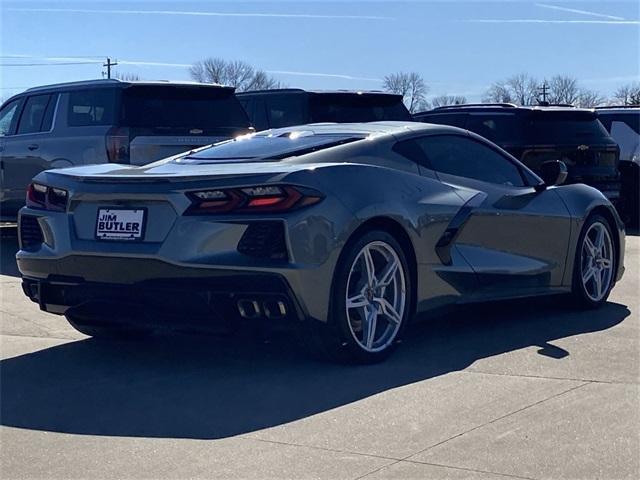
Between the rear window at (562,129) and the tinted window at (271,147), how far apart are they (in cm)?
697

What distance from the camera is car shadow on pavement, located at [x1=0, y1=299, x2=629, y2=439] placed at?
4660 millimetres

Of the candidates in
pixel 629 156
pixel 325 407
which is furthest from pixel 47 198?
pixel 629 156

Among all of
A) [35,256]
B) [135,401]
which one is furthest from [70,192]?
[135,401]

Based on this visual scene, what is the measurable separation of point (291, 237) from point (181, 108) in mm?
5693

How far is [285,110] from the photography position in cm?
1293

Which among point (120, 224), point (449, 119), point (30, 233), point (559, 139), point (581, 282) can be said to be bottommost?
point (581, 282)

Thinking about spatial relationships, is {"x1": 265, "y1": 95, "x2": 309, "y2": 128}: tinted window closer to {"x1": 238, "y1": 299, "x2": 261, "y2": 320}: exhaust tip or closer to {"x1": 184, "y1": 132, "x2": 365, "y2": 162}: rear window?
{"x1": 184, "y1": 132, "x2": 365, "y2": 162}: rear window

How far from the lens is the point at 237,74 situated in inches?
2621

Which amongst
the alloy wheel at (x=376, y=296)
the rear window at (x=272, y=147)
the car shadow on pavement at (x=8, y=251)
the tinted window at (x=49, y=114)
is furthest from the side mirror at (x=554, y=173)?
the tinted window at (x=49, y=114)

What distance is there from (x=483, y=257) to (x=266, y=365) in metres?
1.68

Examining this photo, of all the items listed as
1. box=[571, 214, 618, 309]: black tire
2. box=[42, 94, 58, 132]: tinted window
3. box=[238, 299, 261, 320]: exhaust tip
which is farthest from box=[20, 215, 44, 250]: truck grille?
box=[42, 94, 58, 132]: tinted window

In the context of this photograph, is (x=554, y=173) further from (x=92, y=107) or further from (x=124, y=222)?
(x=92, y=107)

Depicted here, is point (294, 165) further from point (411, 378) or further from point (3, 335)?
point (3, 335)

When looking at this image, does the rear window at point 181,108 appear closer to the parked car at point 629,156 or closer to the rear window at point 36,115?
the rear window at point 36,115
